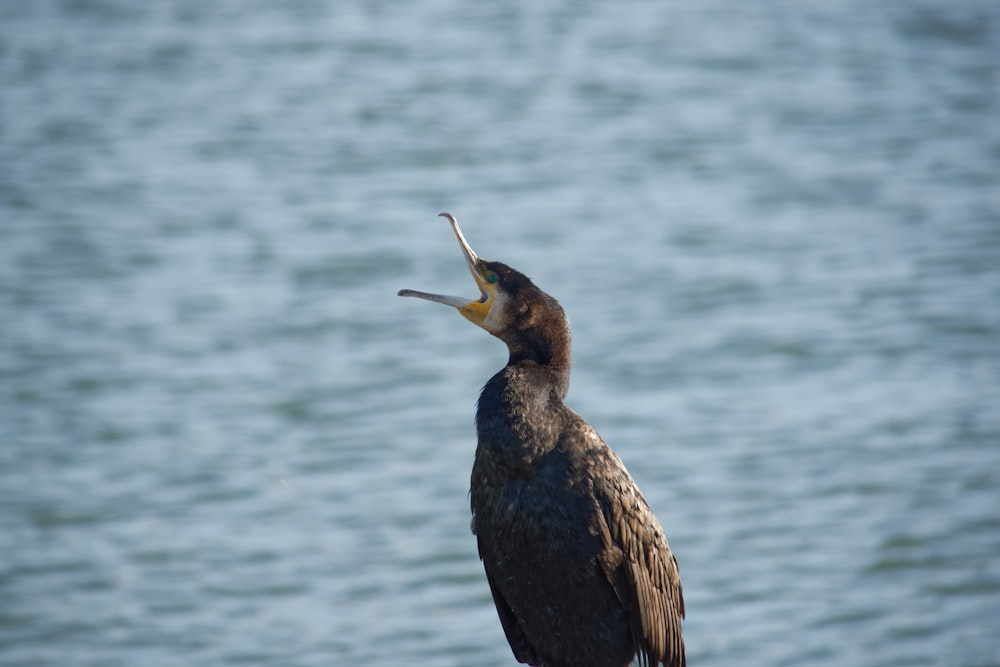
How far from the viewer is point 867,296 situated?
1450 cm

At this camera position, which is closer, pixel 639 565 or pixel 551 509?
pixel 551 509

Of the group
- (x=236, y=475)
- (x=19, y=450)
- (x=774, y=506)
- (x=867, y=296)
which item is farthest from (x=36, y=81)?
(x=774, y=506)

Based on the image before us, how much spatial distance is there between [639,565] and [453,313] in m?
9.40

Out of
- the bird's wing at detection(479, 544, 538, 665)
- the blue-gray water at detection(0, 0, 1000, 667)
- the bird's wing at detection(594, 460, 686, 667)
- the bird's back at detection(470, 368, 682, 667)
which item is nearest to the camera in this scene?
the bird's back at detection(470, 368, 682, 667)

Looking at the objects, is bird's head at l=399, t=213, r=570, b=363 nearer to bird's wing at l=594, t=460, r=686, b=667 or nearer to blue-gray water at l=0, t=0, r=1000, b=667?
bird's wing at l=594, t=460, r=686, b=667

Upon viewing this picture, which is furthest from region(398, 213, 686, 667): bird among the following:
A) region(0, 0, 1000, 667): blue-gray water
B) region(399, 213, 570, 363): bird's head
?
region(0, 0, 1000, 667): blue-gray water

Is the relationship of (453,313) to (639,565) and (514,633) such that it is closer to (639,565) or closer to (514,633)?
(514,633)

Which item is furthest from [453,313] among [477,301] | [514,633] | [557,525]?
[557,525]

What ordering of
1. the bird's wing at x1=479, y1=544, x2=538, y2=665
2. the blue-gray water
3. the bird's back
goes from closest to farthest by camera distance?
the bird's back < the bird's wing at x1=479, y1=544, x2=538, y2=665 < the blue-gray water

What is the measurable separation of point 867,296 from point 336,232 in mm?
5346

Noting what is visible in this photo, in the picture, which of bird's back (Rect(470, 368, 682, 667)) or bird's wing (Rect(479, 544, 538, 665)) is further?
bird's wing (Rect(479, 544, 538, 665))

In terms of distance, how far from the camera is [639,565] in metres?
5.37

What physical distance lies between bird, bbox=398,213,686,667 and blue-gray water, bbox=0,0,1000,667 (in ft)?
12.8

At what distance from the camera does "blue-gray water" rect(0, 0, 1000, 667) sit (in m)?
10.2
